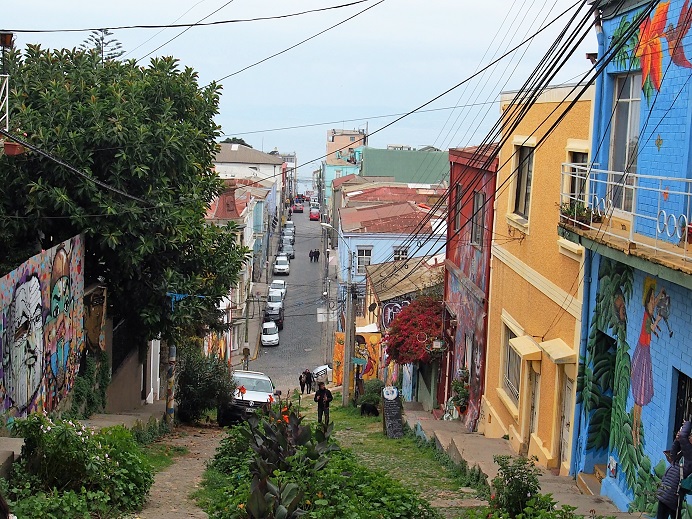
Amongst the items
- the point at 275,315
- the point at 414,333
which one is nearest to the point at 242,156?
the point at 275,315

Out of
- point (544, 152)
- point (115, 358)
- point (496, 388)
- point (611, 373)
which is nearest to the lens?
point (611, 373)

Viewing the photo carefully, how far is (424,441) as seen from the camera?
18.0m

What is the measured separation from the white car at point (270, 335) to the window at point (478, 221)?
31572 mm

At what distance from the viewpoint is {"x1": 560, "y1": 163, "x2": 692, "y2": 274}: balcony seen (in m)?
8.27

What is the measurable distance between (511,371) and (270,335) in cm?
3534

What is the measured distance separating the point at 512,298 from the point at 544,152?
9.64ft

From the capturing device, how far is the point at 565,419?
12.9 metres

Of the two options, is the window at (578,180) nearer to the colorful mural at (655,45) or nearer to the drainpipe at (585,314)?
the drainpipe at (585,314)

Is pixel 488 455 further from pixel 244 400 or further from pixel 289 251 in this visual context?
pixel 289 251

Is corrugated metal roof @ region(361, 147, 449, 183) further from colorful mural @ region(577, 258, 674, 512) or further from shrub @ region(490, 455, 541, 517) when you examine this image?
shrub @ region(490, 455, 541, 517)

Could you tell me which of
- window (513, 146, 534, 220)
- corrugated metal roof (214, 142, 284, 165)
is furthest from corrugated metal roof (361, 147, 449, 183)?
window (513, 146, 534, 220)

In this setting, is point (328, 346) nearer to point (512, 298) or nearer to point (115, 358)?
point (115, 358)

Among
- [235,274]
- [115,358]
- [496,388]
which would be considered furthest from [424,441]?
[115,358]

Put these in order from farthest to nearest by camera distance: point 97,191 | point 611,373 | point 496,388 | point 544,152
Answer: point 496,388
point 97,191
point 544,152
point 611,373
